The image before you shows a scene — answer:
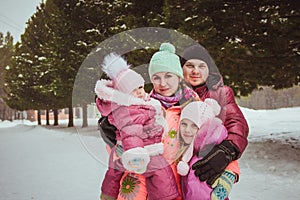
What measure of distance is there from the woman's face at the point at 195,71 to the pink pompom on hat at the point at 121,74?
1.02 feet

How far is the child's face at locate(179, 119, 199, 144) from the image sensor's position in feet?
4.31

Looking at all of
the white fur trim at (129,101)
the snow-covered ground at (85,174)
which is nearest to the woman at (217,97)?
the white fur trim at (129,101)

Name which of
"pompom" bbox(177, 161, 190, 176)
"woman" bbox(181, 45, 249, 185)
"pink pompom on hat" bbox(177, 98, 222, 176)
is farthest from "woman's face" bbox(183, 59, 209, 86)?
"pompom" bbox(177, 161, 190, 176)

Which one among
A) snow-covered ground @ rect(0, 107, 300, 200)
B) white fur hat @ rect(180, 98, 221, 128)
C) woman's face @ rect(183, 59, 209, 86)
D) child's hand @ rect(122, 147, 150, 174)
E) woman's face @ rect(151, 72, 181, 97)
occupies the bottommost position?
snow-covered ground @ rect(0, 107, 300, 200)

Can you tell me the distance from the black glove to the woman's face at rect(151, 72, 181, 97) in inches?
12.7

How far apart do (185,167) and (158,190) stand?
0.15m

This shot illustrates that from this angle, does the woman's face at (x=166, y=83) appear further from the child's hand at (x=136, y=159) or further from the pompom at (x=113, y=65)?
the child's hand at (x=136, y=159)

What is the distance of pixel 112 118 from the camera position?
1.40m

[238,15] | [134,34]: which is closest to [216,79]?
[134,34]

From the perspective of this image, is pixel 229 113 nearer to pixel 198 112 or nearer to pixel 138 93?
pixel 198 112

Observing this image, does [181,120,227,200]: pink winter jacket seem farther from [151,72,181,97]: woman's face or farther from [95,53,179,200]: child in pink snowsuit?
[151,72,181,97]: woman's face

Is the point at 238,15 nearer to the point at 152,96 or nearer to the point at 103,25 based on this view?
A: the point at 103,25

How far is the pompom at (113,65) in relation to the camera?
1.40 meters

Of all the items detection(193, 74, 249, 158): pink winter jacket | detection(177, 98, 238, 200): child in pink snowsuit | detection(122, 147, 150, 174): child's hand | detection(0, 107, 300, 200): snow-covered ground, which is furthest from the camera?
detection(0, 107, 300, 200): snow-covered ground
